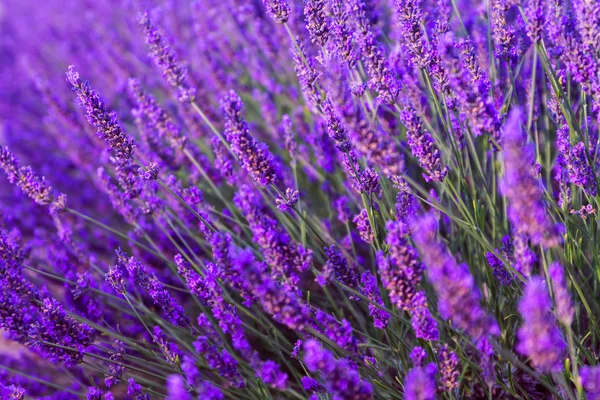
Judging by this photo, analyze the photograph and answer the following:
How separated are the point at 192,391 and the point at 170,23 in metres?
3.72

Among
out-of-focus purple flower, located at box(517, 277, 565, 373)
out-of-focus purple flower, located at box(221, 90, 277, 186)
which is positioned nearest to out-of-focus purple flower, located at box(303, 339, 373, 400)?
out-of-focus purple flower, located at box(517, 277, 565, 373)

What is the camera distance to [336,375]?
1.28 meters

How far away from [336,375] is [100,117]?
1.22 metres

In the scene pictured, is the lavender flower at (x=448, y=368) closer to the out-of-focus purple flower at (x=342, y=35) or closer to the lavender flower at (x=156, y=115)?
the out-of-focus purple flower at (x=342, y=35)

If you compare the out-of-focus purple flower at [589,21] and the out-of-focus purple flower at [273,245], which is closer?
the out-of-focus purple flower at [273,245]

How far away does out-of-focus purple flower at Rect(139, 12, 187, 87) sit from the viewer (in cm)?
241

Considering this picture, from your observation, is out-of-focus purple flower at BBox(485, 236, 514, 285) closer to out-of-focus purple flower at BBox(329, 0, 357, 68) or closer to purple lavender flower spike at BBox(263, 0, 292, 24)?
out-of-focus purple flower at BBox(329, 0, 357, 68)

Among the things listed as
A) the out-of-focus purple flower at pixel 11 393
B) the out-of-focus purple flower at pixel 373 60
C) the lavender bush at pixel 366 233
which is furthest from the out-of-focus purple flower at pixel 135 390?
the out-of-focus purple flower at pixel 373 60

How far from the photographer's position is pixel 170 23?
475cm

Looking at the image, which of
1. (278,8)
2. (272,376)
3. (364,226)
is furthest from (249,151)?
(272,376)

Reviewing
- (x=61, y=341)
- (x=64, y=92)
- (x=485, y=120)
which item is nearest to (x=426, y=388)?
(x=485, y=120)

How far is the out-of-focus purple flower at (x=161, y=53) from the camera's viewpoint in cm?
241

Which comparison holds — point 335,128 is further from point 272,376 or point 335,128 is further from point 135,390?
point 135,390

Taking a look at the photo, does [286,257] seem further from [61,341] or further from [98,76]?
[98,76]
